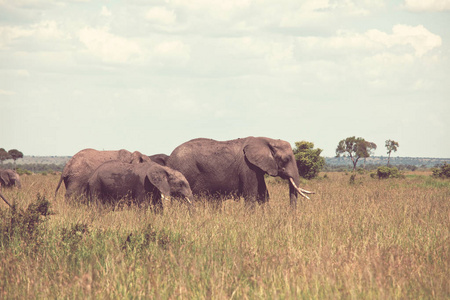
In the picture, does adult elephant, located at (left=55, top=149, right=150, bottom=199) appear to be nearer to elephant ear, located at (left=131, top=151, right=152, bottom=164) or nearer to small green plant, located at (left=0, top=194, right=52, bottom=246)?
elephant ear, located at (left=131, top=151, right=152, bottom=164)

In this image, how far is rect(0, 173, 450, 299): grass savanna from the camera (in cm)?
571

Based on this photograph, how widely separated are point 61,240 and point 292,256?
3527 mm

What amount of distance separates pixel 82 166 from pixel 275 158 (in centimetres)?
594

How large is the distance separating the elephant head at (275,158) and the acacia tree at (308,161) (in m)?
24.1

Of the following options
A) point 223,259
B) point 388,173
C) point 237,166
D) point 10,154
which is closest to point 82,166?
point 237,166

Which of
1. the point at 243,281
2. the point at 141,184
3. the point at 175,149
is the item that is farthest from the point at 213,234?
the point at 175,149

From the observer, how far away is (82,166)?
15609 millimetres

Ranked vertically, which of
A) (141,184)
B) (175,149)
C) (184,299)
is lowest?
(184,299)

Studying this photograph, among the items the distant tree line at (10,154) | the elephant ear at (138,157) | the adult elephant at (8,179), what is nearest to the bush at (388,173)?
the adult elephant at (8,179)

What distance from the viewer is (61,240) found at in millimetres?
7910

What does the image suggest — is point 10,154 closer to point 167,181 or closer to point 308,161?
point 308,161

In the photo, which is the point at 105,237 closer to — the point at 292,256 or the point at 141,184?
the point at 292,256

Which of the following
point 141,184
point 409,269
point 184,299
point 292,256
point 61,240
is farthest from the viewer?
point 141,184

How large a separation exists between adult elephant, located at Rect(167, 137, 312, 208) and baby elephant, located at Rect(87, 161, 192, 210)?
176 centimetres
